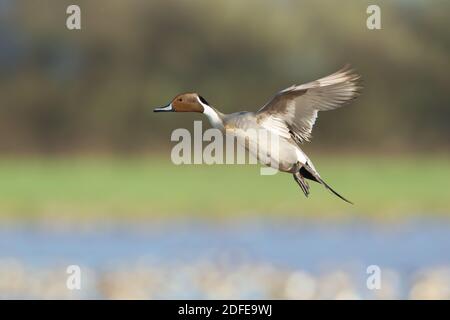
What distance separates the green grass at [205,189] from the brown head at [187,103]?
7.48 metres

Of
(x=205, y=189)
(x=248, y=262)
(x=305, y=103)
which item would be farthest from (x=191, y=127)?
(x=305, y=103)

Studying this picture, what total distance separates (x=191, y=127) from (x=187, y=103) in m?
9.82

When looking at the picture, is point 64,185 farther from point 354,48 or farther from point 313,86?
point 313,86

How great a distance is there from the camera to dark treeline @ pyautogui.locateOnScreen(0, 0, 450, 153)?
46.5 feet

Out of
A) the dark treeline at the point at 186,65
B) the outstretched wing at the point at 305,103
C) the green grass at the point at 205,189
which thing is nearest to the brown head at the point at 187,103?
the outstretched wing at the point at 305,103

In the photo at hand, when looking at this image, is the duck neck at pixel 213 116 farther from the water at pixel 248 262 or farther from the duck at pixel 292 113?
the water at pixel 248 262

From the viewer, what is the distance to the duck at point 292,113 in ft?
7.82

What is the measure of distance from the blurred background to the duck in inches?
198

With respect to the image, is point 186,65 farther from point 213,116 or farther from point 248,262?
point 213,116

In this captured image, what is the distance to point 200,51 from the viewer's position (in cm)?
1477

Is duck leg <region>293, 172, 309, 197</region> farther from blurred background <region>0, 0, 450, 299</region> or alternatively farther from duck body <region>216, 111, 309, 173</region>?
blurred background <region>0, 0, 450, 299</region>

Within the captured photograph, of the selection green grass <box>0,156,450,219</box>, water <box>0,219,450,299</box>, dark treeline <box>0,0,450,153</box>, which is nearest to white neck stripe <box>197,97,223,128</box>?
water <box>0,219,450,299</box>
